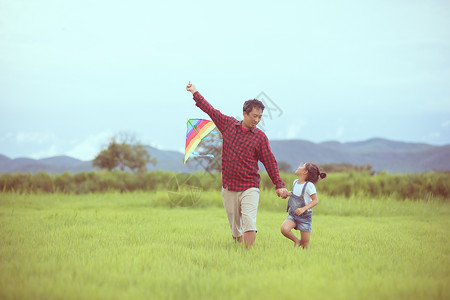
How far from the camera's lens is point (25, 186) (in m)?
15.1

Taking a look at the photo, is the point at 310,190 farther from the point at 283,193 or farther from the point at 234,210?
the point at 234,210

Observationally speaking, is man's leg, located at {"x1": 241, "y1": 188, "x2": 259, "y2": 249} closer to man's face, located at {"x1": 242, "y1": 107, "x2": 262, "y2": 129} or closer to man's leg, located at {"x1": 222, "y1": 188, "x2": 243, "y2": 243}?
man's leg, located at {"x1": 222, "y1": 188, "x2": 243, "y2": 243}

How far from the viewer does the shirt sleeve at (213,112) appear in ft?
18.6

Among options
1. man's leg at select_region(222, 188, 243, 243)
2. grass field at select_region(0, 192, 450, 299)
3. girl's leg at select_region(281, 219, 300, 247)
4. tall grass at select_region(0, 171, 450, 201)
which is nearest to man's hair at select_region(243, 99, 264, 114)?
man's leg at select_region(222, 188, 243, 243)

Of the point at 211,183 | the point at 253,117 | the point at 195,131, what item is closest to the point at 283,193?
the point at 253,117

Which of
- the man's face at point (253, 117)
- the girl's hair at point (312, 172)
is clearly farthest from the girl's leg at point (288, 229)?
the man's face at point (253, 117)

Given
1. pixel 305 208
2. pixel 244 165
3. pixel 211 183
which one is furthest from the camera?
pixel 211 183

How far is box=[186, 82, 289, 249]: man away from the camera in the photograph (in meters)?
5.49

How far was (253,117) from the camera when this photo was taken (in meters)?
5.29

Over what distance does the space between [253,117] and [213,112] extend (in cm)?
73

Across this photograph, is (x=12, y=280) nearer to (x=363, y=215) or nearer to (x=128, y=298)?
(x=128, y=298)

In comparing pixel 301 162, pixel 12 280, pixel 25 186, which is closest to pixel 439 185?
pixel 301 162

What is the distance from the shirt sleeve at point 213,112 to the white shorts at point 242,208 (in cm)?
97

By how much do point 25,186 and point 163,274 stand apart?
12871mm
